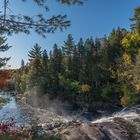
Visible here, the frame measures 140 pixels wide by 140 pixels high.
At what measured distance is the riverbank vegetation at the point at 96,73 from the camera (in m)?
60.3

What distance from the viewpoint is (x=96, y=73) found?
66688 millimetres

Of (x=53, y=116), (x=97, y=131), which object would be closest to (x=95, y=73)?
(x=53, y=116)

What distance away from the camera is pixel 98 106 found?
200 ft

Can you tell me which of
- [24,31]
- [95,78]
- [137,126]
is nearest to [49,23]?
[24,31]

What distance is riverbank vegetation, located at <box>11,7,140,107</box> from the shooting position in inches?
2376

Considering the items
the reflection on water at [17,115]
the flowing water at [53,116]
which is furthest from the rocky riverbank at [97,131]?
the reflection on water at [17,115]

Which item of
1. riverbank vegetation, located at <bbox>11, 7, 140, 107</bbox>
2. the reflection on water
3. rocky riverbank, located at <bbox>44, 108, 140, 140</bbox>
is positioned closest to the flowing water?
the reflection on water

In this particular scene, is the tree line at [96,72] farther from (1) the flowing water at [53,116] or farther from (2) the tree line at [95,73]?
Answer: (1) the flowing water at [53,116]

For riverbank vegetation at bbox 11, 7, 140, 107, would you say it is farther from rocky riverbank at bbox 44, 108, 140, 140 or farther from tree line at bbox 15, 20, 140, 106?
rocky riverbank at bbox 44, 108, 140, 140

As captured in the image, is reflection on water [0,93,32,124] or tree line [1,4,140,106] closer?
reflection on water [0,93,32,124]

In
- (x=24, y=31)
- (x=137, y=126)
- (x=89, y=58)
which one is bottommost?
(x=137, y=126)

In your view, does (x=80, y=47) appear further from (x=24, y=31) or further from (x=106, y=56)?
(x=24, y=31)

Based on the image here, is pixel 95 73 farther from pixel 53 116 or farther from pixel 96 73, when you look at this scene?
pixel 53 116

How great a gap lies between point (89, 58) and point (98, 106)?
12.5 m
